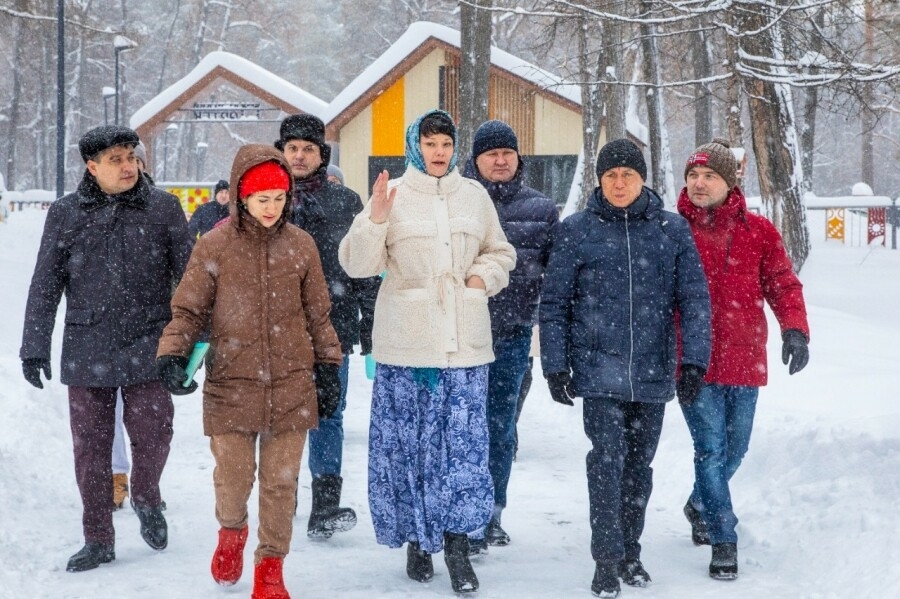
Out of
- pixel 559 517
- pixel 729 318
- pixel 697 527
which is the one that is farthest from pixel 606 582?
pixel 559 517

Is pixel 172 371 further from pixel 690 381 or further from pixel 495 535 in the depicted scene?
pixel 690 381

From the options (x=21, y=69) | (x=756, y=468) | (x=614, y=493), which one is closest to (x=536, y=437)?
(x=756, y=468)

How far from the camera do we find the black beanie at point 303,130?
5.60 meters

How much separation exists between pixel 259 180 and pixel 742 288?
2.26 meters

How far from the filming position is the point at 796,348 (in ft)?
16.5

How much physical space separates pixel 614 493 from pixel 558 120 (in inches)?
902

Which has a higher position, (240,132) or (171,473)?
(240,132)

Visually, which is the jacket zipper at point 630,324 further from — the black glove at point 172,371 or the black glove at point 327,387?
the black glove at point 172,371

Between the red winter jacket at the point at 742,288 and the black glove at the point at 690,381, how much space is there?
33 centimetres

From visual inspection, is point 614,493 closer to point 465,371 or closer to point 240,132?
point 465,371

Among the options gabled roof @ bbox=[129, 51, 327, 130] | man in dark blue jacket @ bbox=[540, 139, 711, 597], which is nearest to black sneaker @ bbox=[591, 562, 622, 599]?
man in dark blue jacket @ bbox=[540, 139, 711, 597]

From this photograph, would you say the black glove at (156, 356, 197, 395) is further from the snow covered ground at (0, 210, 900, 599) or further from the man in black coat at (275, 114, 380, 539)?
the man in black coat at (275, 114, 380, 539)

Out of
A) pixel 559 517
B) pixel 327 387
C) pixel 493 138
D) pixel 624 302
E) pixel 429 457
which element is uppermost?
pixel 493 138

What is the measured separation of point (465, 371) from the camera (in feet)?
15.9
